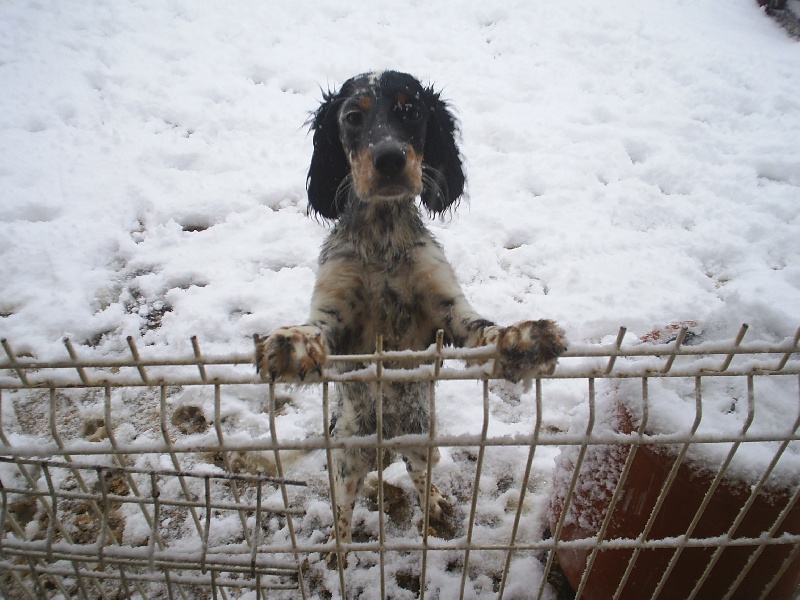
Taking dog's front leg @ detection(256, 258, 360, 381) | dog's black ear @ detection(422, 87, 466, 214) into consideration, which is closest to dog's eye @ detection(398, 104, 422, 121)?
dog's black ear @ detection(422, 87, 466, 214)

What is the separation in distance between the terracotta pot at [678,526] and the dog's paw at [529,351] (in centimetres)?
52

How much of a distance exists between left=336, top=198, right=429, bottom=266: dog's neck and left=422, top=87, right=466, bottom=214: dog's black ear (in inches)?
7.7

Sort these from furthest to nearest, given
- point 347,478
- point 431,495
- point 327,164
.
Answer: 1. point 327,164
2. point 431,495
3. point 347,478

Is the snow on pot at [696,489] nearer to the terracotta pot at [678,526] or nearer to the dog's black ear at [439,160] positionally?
the terracotta pot at [678,526]

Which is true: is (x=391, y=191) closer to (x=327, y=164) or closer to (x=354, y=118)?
(x=354, y=118)

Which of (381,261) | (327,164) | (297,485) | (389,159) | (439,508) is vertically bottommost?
(439,508)

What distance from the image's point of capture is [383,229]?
7.07 ft

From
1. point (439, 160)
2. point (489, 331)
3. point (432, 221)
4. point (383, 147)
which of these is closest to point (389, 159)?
point (383, 147)

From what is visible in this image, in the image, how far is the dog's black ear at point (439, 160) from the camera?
2381mm

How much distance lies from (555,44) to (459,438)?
609 centimetres

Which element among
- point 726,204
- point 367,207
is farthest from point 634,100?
point 367,207

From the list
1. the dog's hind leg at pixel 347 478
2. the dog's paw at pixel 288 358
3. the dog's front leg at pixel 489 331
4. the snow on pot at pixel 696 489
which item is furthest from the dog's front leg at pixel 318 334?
the snow on pot at pixel 696 489

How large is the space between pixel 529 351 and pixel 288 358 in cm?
58

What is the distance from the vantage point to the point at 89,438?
248cm
